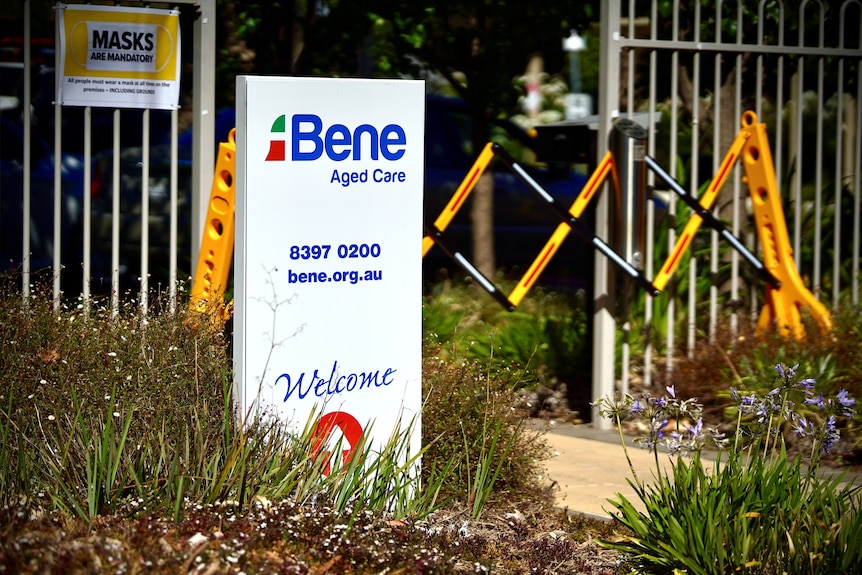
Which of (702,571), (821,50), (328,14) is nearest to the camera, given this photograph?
(702,571)

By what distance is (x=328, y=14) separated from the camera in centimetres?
A: 1060

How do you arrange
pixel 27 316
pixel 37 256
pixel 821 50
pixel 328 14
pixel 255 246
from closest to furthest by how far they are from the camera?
pixel 255 246
pixel 27 316
pixel 821 50
pixel 328 14
pixel 37 256

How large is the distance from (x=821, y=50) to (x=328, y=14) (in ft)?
13.5

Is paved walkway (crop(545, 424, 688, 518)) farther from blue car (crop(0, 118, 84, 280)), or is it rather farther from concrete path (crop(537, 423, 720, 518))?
blue car (crop(0, 118, 84, 280))

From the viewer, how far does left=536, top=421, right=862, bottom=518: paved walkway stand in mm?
6020

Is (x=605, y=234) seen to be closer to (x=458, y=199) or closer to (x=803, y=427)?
(x=458, y=199)

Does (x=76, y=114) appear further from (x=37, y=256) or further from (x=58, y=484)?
(x=58, y=484)

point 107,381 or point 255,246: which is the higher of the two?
point 255,246

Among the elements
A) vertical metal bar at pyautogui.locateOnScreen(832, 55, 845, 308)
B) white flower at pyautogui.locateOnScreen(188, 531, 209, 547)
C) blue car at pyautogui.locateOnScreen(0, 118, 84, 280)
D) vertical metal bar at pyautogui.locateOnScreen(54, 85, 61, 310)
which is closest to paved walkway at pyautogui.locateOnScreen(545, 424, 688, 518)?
vertical metal bar at pyautogui.locateOnScreen(832, 55, 845, 308)

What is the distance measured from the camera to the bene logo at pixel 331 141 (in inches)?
189

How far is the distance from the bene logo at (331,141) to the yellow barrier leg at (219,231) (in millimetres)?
Answer: 1342

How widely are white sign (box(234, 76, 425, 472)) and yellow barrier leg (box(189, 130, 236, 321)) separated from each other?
133cm

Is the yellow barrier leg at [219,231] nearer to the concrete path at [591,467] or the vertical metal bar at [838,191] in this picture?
the concrete path at [591,467]

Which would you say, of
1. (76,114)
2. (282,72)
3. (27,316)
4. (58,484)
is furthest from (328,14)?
(58,484)
